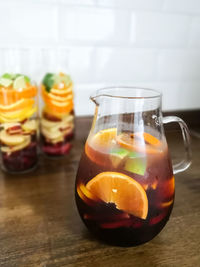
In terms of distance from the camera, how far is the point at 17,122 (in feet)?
2.00

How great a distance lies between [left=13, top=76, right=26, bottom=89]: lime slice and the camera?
1.93 feet

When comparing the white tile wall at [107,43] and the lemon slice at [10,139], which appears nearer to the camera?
the lemon slice at [10,139]

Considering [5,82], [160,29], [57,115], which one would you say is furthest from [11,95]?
[160,29]

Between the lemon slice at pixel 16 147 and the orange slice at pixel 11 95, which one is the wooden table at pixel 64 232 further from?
the orange slice at pixel 11 95

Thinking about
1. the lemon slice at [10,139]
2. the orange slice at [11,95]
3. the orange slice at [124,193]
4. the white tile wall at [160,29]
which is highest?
the white tile wall at [160,29]

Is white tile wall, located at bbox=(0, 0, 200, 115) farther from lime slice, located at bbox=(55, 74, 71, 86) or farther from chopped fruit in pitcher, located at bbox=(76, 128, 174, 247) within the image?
chopped fruit in pitcher, located at bbox=(76, 128, 174, 247)

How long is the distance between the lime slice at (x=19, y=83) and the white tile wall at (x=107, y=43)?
5.9 inches

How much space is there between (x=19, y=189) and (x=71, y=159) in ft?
0.62

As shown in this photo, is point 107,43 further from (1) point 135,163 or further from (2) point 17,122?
(1) point 135,163

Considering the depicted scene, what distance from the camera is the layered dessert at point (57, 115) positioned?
67cm

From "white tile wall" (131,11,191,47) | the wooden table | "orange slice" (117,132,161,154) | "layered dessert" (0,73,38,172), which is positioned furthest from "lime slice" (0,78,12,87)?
"white tile wall" (131,11,191,47)

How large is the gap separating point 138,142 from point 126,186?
0.21 ft

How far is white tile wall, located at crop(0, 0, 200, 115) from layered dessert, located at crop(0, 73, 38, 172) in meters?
0.15

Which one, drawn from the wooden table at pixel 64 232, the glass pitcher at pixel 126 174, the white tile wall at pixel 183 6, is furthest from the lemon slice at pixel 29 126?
the white tile wall at pixel 183 6
